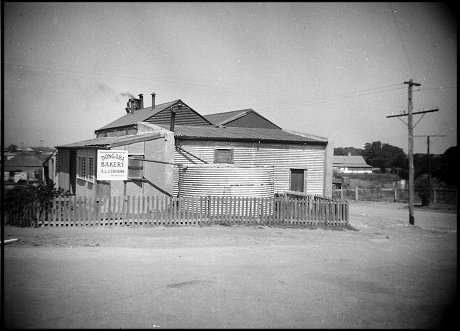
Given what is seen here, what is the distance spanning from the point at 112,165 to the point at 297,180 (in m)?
12.5

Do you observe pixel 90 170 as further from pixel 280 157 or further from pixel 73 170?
pixel 280 157

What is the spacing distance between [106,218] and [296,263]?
6980 mm

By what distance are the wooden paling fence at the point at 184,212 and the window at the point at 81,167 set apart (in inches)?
247

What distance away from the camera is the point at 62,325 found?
4.88m

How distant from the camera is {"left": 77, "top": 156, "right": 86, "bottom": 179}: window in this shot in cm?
1983

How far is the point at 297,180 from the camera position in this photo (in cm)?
2270

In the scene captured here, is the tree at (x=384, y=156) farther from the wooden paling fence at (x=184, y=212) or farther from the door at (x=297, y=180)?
the wooden paling fence at (x=184, y=212)

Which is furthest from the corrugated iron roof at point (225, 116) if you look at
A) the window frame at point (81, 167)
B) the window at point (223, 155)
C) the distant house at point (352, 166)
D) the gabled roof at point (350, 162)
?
the gabled roof at point (350, 162)

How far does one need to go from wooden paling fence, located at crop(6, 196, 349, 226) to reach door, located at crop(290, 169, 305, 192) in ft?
23.5

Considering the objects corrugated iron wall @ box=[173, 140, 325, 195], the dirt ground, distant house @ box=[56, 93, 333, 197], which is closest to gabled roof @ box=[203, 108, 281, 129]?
distant house @ box=[56, 93, 333, 197]

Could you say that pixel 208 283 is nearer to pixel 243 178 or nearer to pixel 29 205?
pixel 29 205

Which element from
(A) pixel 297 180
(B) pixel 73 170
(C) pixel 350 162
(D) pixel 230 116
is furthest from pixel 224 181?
(C) pixel 350 162

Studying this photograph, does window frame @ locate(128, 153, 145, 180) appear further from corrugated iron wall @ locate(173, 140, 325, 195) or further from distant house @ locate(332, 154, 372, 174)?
distant house @ locate(332, 154, 372, 174)

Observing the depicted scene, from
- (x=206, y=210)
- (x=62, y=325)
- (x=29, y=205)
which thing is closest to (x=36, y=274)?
(x=62, y=325)
